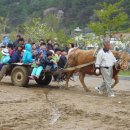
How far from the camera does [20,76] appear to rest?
1650 cm

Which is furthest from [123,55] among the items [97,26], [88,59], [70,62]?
[97,26]

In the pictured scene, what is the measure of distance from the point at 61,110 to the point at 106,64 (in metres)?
3.57

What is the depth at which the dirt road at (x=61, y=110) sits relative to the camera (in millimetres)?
9336

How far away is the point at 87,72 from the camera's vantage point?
52.4 feet

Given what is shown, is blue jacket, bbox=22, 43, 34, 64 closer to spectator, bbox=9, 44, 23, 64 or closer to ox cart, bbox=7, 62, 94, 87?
ox cart, bbox=7, 62, 94, 87

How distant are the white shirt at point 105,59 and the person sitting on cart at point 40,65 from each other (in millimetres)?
2312

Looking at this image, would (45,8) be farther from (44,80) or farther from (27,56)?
(27,56)

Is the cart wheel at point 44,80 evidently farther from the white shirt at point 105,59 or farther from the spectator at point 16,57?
the white shirt at point 105,59

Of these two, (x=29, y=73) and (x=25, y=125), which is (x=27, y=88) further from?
(x=25, y=125)

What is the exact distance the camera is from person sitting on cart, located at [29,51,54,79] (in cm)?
1588

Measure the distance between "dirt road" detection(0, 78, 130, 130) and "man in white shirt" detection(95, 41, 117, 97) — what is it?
0.49 meters

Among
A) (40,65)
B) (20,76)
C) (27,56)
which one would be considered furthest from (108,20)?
(40,65)

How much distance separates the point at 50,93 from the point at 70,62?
2.06 metres

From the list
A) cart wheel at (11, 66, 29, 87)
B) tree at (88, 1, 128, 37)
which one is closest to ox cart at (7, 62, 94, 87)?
cart wheel at (11, 66, 29, 87)
